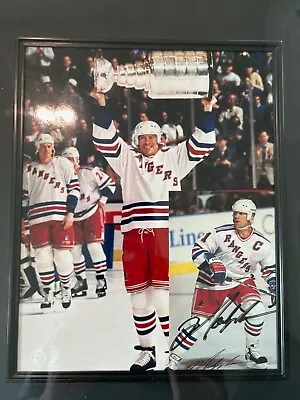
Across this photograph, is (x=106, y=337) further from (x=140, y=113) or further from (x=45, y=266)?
(x=140, y=113)

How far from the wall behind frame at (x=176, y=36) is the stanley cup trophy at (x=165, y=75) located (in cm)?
3

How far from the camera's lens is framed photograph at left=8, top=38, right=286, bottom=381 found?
0.75 m

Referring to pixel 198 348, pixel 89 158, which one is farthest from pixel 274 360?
pixel 89 158

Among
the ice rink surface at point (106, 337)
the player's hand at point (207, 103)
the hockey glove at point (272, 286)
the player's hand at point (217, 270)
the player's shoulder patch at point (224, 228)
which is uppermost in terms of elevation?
the player's hand at point (207, 103)

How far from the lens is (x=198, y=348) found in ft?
2.48

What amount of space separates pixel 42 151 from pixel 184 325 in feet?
1.14

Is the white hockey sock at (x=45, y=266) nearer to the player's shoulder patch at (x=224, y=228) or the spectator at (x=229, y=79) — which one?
the player's shoulder patch at (x=224, y=228)

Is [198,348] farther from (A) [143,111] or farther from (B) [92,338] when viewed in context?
(A) [143,111]

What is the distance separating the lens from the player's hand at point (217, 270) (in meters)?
0.77

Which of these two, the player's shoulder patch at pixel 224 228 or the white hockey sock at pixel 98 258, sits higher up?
the player's shoulder patch at pixel 224 228

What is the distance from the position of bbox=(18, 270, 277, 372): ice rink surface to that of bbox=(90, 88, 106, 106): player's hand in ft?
Answer: 0.87

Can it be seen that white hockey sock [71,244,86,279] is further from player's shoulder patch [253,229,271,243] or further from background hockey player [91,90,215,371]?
player's shoulder patch [253,229,271,243]
